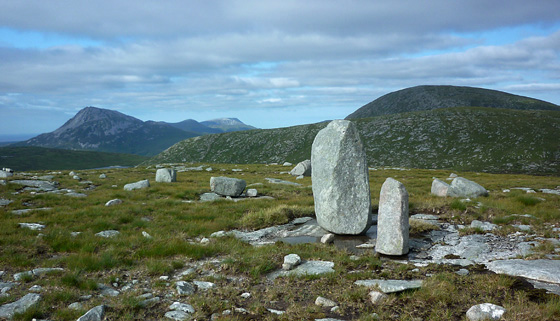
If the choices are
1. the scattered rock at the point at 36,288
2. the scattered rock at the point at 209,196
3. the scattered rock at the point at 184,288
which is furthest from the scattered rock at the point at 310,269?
the scattered rock at the point at 209,196

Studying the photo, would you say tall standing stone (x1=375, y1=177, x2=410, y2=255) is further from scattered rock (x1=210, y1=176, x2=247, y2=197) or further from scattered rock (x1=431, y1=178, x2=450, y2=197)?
scattered rock (x1=210, y1=176, x2=247, y2=197)

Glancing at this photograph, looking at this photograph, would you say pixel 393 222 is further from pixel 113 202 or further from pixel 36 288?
pixel 113 202

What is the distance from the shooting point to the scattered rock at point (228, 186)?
68.8 feet

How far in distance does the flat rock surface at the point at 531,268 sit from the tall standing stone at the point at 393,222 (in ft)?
7.97

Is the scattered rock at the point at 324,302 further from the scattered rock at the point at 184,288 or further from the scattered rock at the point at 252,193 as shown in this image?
the scattered rock at the point at 252,193

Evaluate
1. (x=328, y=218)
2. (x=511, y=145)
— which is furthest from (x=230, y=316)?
(x=511, y=145)

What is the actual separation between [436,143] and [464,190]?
302 feet

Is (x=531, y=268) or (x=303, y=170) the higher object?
(x=303, y=170)

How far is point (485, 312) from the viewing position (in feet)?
19.3

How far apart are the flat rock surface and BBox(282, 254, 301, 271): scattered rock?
5371 millimetres

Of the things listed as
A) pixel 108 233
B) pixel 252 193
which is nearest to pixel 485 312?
pixel 108 233

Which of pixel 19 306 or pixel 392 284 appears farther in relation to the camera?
pixel 392 284

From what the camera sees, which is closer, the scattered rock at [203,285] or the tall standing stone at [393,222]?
the scattered rock at [203,285]

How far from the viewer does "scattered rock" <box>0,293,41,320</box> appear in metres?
5.80
